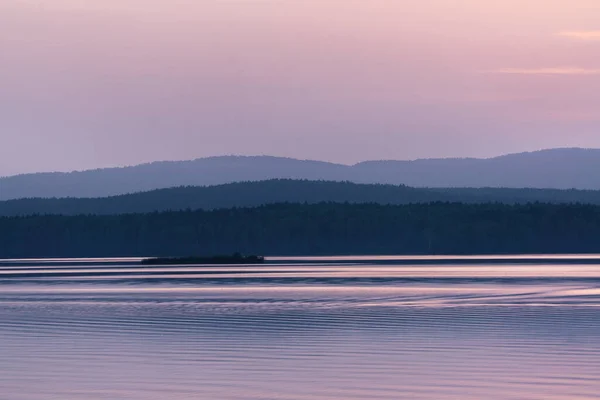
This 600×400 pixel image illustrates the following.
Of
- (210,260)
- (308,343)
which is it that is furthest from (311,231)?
(308,343)

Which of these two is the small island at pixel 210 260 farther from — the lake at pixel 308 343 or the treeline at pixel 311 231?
the lake at pixel 308 343

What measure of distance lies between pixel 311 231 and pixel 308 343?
3442 inches

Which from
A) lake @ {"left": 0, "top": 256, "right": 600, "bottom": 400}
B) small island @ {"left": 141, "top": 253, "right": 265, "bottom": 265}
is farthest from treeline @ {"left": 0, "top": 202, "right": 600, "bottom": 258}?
lake @ {"left": 0, "top": 256, "right": 600, "bottom": 400}

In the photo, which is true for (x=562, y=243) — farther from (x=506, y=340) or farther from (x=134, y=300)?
(x=506, y=340)

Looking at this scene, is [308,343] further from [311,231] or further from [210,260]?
[311,231]

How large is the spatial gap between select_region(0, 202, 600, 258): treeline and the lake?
6413 cm

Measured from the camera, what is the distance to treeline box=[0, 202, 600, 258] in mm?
104812

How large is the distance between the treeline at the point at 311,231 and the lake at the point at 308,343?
210ft

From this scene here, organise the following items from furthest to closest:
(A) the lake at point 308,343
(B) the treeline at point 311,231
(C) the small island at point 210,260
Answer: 1. (B) the treeline at point 311,231
2. (C) the small island at point 210,260
3. (A) the lake at point 308,343

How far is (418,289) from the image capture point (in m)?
39.6

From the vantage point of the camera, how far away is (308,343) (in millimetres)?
22828

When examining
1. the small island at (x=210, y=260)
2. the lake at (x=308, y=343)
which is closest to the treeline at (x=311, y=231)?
the small island at (x=210, y=260)

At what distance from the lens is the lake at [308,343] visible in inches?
683

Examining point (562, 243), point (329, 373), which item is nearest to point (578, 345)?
point (329, 373)
